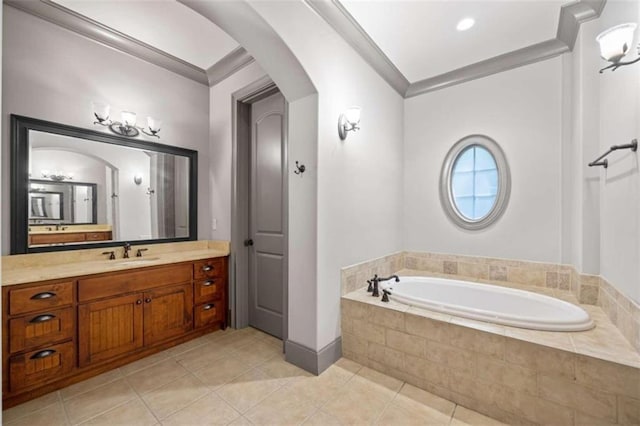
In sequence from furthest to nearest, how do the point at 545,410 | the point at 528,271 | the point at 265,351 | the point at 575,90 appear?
1. the point at 528,271
2. the point at 265,351
3. the point at 575,90
4. the point at 545,410

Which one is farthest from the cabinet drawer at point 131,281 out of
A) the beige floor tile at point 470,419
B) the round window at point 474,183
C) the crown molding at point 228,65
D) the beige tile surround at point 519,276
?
the round window at point 474,183

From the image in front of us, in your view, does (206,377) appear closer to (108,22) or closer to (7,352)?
(7,352)

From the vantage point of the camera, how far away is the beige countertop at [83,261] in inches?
77.2

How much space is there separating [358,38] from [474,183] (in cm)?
188

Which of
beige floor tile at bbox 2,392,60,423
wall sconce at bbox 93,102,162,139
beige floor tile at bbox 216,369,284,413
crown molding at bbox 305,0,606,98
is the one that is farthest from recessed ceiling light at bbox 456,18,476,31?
beige floor tile at bbox 2,392,60,423

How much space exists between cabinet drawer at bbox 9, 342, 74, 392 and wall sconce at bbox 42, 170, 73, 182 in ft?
4.22

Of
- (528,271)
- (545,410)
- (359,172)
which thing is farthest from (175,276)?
(528,271)

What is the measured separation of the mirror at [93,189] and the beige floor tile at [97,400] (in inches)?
45.1

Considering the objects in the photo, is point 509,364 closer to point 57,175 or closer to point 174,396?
point 174,396

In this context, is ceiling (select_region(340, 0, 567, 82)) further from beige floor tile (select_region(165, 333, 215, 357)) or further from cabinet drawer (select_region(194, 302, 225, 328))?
beige floor tile (select_region(165, 333, 215, 357))

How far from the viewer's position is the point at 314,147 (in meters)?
2.20

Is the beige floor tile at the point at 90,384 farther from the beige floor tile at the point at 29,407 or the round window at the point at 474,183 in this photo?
the round window at the point at 474,183

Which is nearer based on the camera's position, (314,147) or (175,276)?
(314,147)

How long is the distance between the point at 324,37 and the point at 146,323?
272cm
